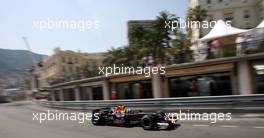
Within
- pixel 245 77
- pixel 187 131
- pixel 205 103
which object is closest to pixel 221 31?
pixel 245 77

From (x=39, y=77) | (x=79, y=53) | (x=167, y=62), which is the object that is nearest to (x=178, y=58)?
(x=167, y=62)

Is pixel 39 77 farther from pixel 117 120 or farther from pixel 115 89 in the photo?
pixel 117 120

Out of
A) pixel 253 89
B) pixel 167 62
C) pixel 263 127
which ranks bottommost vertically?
pixel 263 127

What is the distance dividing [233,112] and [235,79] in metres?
4.94

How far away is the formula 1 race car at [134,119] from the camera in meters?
13.9

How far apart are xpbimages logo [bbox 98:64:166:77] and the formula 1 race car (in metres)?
7.21

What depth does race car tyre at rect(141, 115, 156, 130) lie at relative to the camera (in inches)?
551

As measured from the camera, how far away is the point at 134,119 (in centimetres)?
1547

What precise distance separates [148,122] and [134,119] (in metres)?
1.43

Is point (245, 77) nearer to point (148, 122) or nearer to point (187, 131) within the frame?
point (148, 122)

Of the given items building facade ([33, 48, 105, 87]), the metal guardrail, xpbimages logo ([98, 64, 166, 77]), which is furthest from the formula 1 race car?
building facade ([33, 48, 105, 87])

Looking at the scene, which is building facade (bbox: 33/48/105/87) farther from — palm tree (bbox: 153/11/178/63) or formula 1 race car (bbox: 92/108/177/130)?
formula 1 race car (bbox: 92/108/177/130)

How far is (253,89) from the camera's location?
1939 cm

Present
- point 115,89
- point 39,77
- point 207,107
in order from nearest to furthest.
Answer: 1. point 207,107
2. point 115,89
3. point 39,77
